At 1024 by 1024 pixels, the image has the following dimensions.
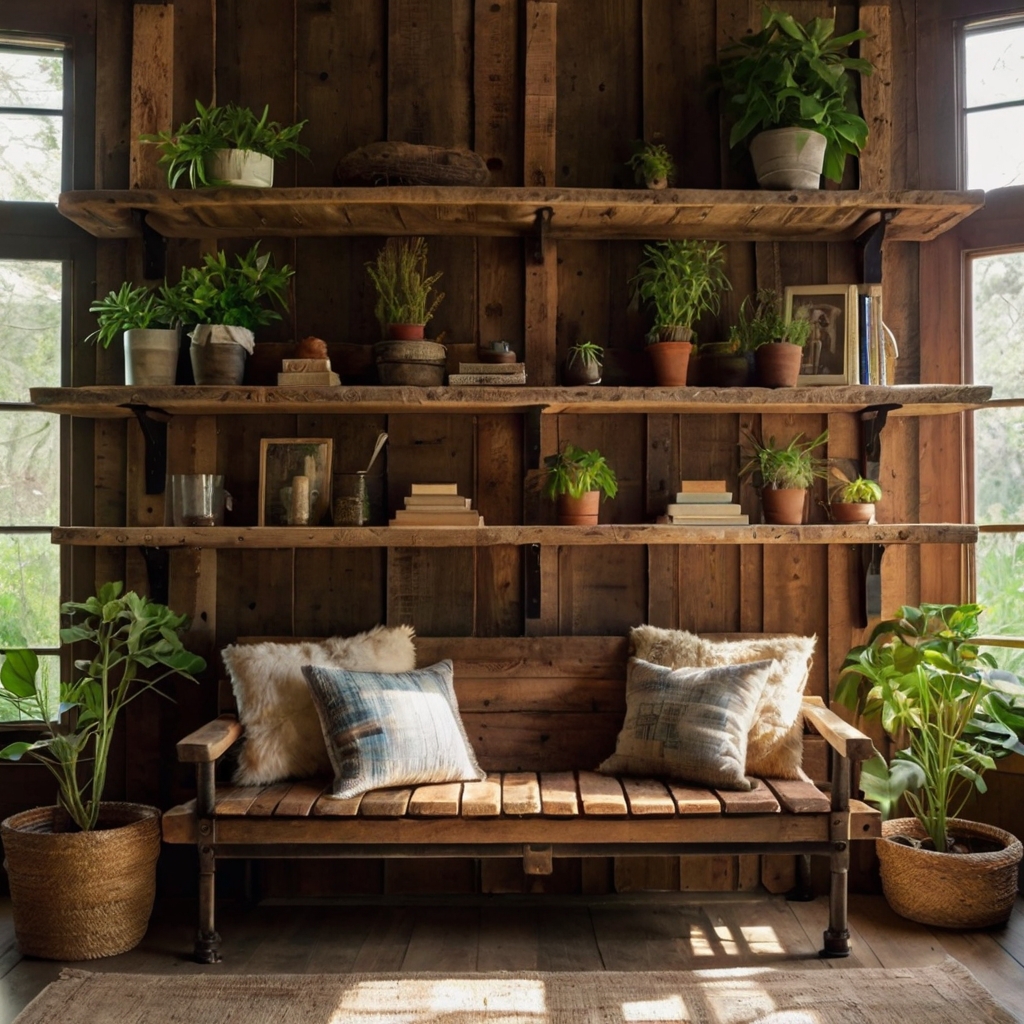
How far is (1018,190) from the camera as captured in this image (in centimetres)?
338

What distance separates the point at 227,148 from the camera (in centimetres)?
313

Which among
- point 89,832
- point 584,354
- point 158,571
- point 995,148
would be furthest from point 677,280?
point 89,832

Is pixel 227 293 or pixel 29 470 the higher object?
pixel 227 293

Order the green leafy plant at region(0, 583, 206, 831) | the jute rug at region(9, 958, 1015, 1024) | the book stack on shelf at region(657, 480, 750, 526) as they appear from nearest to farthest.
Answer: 1. the jute rug at region(9, 958, 1015, 1024)
2. the green leafy plant at region(0, 583, 206, 831)
3. the book stack on shelf at region(657, 480, 750, 526)

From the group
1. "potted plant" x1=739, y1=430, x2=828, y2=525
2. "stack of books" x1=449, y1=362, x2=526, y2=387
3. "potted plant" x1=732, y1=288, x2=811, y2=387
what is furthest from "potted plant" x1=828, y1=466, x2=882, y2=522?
"stack of books" x1=449, y1=362, x2=526, y2=387

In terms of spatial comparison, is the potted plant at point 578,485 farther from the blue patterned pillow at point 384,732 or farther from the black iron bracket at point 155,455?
the black iron bracket at point 155,455

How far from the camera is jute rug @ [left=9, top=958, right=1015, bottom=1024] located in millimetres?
2449

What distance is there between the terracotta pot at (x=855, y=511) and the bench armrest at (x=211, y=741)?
1961 millimetres

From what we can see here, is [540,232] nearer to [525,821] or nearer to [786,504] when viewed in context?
[786,504]

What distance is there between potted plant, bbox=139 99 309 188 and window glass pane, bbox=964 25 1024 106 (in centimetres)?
223

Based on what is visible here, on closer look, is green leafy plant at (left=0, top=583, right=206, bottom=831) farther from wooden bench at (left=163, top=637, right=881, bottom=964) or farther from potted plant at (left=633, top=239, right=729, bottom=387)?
potted plant at (left=633, top=239, right=729, bottom=387)

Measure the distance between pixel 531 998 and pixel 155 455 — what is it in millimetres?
1999

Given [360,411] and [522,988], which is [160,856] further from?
[360,411]

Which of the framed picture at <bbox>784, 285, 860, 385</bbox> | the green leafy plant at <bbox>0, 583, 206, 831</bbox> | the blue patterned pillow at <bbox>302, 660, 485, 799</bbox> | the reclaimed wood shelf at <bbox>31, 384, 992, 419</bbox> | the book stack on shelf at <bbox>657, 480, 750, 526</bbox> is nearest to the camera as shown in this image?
the blue patterned pillow at <bbox>302, 660, 485, 799</bbox>
